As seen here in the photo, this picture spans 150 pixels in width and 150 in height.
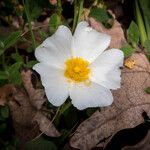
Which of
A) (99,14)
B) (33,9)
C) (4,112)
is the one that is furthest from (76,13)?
(4,112)

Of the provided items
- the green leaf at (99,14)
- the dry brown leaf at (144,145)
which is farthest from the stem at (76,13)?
the dry brown leaf at (144,145)

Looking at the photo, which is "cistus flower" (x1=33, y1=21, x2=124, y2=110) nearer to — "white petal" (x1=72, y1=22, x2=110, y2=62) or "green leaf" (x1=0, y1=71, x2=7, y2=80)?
"white petal" (x1=72, y1=22, x2=110, y2=62)

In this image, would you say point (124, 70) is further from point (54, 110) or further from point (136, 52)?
point (54, 110)

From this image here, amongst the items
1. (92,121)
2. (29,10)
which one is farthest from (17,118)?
(29,10)

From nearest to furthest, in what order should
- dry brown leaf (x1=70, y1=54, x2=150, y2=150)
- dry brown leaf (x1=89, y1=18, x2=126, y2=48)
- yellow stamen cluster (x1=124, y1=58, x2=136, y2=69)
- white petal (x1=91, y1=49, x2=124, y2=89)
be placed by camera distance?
white petal (x1=91, y1=49, x2=124, y2=89)
dry brown leaf (x1=70, y1=54, x2=150, y2=150)
yellow stamen cluster (x1=124, y1=58, x2=136, y2=69)
dry brown leaf (x1=89, y1=18, x2=126, y2=48)

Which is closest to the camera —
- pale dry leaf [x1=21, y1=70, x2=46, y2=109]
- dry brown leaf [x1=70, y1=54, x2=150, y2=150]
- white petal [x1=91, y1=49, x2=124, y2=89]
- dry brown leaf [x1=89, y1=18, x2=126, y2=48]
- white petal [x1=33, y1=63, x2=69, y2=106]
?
white petal [x1=33, y1=63, x2=69, y2=106]

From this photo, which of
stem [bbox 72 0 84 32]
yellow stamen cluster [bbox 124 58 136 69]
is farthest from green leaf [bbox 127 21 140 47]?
stem [bbox 72 0 84 32]
